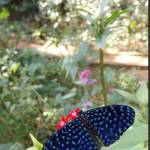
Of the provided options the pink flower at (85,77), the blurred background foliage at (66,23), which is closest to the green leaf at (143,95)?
the pink flower at (85,77)

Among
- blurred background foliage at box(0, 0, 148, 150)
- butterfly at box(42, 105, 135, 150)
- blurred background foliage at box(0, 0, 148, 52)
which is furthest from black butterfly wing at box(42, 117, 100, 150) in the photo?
blurred background foliage at box(0, 0, 148, 52)

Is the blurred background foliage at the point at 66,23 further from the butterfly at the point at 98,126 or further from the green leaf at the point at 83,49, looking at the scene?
the butterfly at the point at 98,126

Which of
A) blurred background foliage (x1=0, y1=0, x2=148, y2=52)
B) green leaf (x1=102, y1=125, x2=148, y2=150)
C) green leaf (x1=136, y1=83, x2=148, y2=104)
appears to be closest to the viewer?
green leaf (x1=102, y1=125, x2=148, y2=150)

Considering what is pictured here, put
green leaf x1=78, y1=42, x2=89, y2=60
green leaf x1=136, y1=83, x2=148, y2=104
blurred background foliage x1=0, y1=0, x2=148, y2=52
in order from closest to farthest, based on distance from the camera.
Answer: green leaf x1=136, y1=83, x2=148, y2=104
green leaf x1=78, y1=42, x2=89, y2=60
blurred background foliage x1=0, y1=0, x2=148, y2=52

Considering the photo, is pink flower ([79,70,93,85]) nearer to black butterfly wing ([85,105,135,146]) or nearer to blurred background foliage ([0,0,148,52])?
black butterfly wing ([85,105,135,146])

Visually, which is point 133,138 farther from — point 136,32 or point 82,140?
point 136,32

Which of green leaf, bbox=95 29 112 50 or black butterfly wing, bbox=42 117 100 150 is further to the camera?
green leaf, bbox=95 29 112 50

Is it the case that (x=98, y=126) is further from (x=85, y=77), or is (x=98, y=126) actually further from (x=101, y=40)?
(x=85, y=77)
